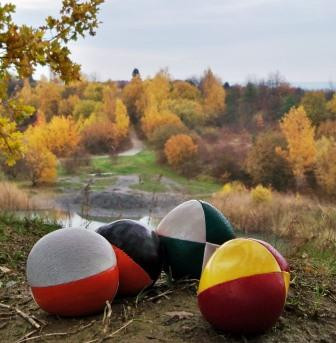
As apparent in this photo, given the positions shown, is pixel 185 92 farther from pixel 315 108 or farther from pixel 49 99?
pixel 315 108

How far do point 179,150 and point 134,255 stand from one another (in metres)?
51.5

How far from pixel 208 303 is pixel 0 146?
336 centimetres

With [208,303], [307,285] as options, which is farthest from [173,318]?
[307,285]

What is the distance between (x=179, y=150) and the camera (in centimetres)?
5578

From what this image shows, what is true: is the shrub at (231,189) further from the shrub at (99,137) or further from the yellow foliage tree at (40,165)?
the shrub at (99,137)

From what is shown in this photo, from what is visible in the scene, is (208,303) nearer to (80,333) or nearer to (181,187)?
(80,333)

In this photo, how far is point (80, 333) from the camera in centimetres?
373

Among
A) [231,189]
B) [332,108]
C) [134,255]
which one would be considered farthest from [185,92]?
[134,255]

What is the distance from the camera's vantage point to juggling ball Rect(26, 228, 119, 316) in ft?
12.9

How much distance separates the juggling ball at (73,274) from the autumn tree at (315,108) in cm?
6337

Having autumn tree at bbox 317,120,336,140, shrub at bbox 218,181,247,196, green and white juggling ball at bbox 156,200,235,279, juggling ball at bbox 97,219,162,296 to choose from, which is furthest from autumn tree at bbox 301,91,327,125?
juggling ball at bbox 97,219,162,296

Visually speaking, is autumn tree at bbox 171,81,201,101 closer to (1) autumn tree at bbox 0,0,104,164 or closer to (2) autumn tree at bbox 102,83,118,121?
(2) autumn tree at bbox 102,83,118,121

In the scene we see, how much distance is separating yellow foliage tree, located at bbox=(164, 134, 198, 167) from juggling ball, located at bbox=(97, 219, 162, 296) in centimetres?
5086

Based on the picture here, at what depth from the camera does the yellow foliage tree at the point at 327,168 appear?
44.2 m
